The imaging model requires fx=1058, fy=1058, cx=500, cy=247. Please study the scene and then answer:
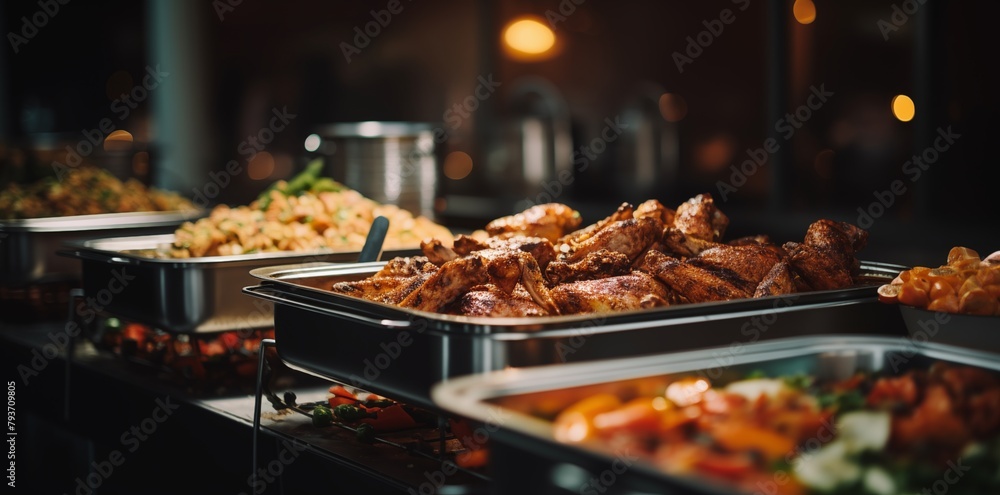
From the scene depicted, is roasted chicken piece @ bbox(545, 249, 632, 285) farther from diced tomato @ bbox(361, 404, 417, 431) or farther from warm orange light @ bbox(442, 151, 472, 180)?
warm orange light @ bbox(442, 151, 472, 180)

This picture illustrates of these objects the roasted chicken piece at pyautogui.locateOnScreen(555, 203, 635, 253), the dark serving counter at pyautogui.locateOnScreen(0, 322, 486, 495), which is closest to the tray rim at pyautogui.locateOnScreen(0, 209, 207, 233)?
the dark serving counter at pyautogui.locateOnScreen(0, 322, 486, 495)

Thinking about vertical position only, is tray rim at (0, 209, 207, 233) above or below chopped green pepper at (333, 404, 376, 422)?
above

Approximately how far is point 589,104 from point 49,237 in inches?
171

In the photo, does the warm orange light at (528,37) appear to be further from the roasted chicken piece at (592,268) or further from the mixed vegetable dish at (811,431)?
the mixed vegetable dish at (811,431)

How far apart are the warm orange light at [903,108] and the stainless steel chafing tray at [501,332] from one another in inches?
143

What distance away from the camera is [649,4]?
24.0ft

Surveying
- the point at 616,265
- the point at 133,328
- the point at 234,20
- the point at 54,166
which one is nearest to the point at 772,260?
the point at 616,265

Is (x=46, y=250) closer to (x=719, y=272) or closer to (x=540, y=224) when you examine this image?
(x=540, y=224)

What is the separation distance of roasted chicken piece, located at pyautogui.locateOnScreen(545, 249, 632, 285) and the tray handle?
55 centimetres

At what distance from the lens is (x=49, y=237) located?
4.38 metres

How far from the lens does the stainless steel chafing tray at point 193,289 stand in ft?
10.4

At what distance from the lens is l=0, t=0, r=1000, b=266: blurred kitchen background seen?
5.40m

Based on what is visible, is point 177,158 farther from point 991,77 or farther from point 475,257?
point 475,257

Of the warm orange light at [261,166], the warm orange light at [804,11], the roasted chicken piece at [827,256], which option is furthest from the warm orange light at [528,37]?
the roasted chicken piece at [827,256]
